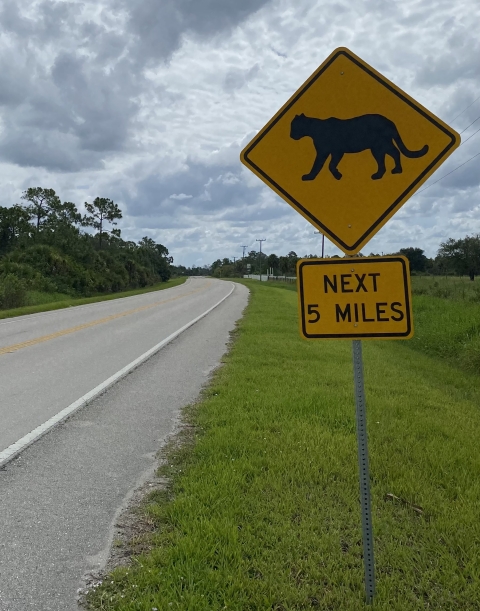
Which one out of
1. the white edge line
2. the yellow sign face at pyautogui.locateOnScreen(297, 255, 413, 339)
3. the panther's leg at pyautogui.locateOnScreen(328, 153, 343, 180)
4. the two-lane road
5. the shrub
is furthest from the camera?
the shrub

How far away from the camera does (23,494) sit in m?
4.25

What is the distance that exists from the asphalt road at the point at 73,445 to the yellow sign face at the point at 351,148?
7.93ft

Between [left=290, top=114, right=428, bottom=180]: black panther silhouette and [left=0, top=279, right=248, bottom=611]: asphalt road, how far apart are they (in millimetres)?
2637

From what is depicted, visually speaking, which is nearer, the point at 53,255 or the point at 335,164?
the point at 335,164

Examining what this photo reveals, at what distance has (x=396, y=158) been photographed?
9.26 ft

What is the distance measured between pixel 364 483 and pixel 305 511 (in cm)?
110

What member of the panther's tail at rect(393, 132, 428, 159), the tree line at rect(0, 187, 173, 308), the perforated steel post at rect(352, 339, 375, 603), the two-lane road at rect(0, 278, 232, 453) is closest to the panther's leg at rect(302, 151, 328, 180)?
the panther's tail at rect(393, 132, 428, 159)

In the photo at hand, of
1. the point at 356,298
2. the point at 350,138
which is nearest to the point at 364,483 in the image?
the point at 356,298

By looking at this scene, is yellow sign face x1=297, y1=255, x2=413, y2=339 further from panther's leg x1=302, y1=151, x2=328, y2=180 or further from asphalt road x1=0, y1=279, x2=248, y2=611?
asphalt road x1=0, y1=279, x2=248, y2=611

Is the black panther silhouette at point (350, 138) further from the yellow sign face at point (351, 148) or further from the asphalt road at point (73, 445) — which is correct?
the asphalt road at point (73, 445)

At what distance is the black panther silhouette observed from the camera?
282cm

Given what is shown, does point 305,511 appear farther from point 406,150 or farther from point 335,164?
point 406,150

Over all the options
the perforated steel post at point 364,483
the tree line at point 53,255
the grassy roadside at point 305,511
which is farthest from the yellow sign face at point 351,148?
the tree line at point 53,255

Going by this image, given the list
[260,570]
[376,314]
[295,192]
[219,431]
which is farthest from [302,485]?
[295,192]
